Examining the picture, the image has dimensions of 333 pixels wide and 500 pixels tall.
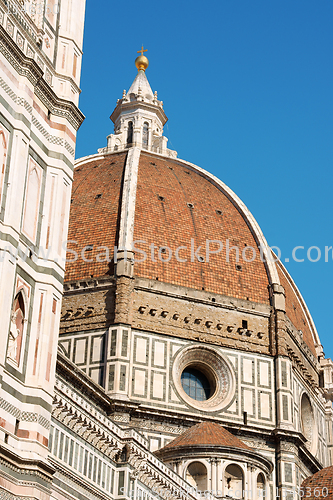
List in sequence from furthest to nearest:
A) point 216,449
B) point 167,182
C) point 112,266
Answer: point 167,182 < point 112,266 < point 216,449

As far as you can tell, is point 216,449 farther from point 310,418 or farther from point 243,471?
point 310,418

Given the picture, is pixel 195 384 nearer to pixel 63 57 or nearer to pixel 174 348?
pixel 174 348

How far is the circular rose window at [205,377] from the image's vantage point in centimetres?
3669

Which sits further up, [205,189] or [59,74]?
[205,189]

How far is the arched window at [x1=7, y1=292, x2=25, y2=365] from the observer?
10555mm

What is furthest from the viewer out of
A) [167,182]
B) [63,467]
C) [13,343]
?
[167,182]

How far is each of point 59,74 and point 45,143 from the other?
1261 mm

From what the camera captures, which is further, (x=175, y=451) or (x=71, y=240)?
(x=71, y=240)

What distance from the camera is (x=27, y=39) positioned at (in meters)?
12.1

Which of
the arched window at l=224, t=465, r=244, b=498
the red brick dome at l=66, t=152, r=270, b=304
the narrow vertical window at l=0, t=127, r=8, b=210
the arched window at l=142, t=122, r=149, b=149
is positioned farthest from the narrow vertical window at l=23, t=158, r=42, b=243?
the arched window at l=142, t=122, r=149, b=149

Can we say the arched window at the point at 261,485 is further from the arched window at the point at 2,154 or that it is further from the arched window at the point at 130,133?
the arched window at the point at 2,154

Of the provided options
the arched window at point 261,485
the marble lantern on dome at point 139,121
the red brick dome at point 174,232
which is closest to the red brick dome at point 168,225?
the red brick dome at point 174,232

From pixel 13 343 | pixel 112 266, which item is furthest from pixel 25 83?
pixel 112 266

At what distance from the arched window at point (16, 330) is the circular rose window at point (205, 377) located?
84.5ft
